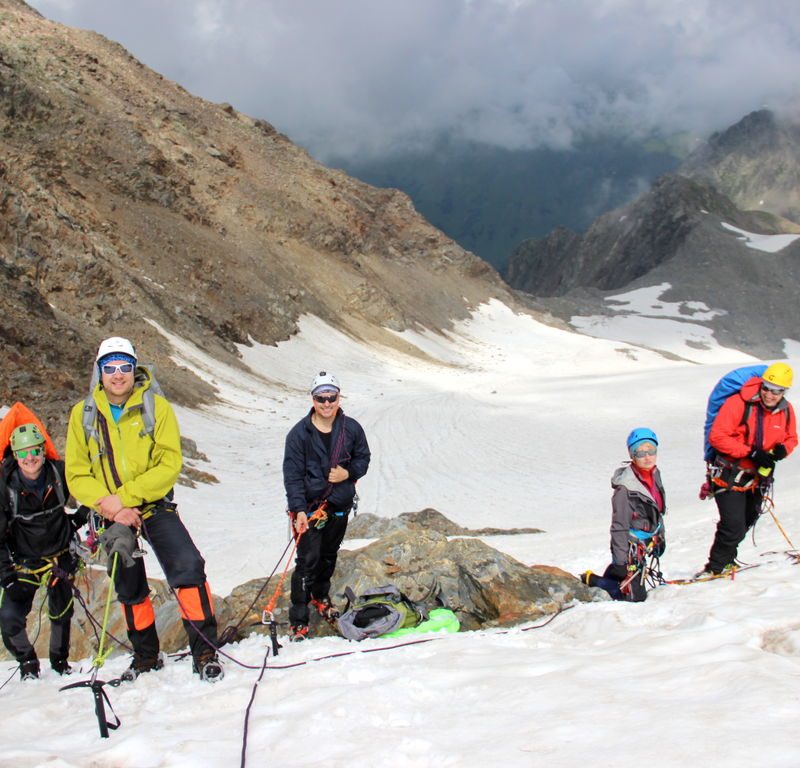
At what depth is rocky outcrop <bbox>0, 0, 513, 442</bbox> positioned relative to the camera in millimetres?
26797

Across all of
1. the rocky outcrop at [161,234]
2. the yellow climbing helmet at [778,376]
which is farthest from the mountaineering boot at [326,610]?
the rocky outcrop at [161,234]

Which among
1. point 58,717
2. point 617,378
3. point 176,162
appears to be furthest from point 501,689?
point 176,162

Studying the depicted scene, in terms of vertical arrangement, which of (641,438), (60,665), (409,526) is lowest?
(60,665)

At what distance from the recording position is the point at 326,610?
243 inches

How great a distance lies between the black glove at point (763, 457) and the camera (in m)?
6.49

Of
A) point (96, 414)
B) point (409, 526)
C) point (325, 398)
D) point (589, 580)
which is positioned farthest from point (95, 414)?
point (409, 526)

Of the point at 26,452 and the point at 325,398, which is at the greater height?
the point at 325,398

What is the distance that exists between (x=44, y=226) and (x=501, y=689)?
31.9 metres

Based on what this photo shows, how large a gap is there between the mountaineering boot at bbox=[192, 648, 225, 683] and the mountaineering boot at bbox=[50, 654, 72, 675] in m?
1.35

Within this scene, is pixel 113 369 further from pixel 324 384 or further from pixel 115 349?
pixel 324 384

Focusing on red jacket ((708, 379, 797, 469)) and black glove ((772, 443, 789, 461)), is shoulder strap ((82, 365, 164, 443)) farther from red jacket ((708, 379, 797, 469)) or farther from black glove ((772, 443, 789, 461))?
black glove ((772, 443, 789, 461))

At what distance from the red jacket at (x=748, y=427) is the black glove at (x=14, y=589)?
19.8 ft

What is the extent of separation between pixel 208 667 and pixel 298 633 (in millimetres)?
1109

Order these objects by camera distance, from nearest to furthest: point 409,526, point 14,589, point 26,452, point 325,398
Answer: point 26,452 < point 14,589 < point 325,398 < point 409,526
